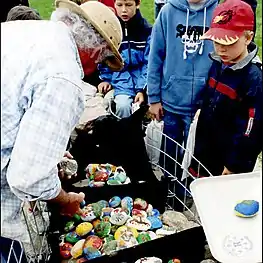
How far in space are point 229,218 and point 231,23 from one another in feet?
2.39

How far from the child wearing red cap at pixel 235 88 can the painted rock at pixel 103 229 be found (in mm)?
475

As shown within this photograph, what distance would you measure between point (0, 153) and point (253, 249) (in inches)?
24.5

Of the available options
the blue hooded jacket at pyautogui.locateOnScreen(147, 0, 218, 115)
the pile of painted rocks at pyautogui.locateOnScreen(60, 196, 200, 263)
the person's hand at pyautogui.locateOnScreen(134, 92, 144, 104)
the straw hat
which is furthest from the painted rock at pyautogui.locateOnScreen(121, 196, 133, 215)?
the person's hand at pyautogui.locateOnScreen(134, 92, 144, 104)

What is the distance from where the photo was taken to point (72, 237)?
1.62 m

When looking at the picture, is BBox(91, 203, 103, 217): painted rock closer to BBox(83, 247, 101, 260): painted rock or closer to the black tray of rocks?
the black tray of rocks

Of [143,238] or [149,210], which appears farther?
[149,210]

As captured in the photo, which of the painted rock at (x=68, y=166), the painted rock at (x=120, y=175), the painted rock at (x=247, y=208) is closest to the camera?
the painted rock at (x=247, y=208)

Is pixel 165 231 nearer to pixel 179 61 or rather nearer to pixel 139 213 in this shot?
pixel 139 213

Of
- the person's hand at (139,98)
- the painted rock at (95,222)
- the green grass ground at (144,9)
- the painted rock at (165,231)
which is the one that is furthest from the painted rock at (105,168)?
the green grass ground at (144,9)

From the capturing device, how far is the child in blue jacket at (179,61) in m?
1.92

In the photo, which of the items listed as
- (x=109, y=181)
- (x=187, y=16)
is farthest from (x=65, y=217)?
(x=187, y=16)

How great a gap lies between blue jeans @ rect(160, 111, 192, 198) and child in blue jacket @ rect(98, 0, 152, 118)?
30 cm

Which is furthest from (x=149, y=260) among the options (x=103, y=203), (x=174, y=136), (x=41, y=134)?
(x=174, y=136)

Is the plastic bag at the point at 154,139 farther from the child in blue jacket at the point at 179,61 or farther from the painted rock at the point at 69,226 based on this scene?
the painted rock at the point at 69,226
